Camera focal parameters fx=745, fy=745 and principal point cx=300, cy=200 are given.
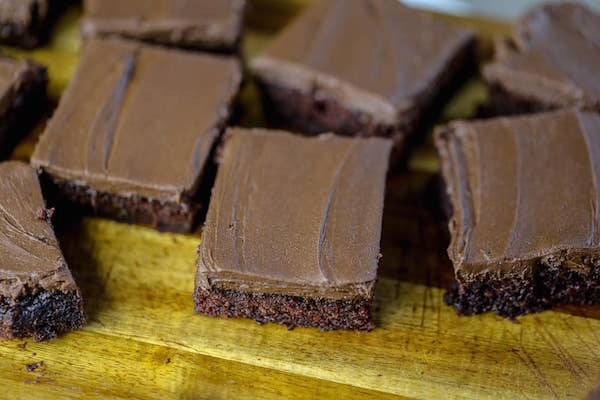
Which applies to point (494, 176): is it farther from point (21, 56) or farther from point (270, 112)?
point (21, 56)

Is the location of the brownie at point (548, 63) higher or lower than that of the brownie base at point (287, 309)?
higher

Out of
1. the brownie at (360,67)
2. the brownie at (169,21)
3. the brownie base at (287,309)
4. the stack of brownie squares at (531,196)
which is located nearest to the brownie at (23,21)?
the brownie at (169,21)

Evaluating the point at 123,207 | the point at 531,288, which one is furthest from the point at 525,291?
the point at 123,207

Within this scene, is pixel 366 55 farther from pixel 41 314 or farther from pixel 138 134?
pixel 41 314

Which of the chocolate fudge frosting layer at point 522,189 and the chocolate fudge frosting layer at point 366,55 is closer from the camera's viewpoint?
the chocolate fudge frosting layer at point 522,189

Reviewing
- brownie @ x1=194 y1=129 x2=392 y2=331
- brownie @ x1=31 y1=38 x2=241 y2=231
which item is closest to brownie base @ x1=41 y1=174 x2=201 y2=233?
brownie @ x1=31 y1=38 x2=241 y2=231

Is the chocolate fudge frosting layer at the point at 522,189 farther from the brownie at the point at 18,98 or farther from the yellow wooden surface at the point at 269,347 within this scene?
the brownie at the point at 18,98
